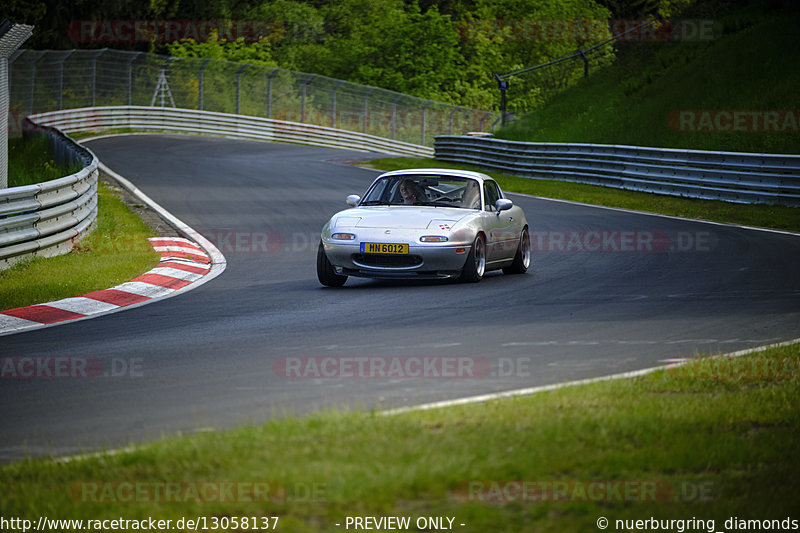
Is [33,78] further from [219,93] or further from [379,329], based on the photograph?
[379,329]

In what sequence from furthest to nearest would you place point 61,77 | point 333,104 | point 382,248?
point 333,104, point 61,77, point 382,248

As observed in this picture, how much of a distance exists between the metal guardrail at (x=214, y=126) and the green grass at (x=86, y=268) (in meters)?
27.2

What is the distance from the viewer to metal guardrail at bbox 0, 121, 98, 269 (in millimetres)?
12422

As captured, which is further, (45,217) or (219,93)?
(219,93)

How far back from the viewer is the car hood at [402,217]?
39.8ft

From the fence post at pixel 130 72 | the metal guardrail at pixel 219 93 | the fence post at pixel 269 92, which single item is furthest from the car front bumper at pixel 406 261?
the fence post at pixel 269 92

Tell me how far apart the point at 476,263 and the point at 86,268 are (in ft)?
15.2

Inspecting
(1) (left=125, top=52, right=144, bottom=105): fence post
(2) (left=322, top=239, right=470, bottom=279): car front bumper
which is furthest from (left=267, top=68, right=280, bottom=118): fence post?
(2) (left=322, top=239, right=470, bottom=279): car front bumper

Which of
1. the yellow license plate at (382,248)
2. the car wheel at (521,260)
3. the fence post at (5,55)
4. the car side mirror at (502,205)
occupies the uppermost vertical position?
the fence post at (5,55)

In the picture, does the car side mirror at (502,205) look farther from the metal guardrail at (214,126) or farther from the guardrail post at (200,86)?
the guardrail post at (200,86)

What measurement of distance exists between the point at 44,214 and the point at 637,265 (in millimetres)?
7482

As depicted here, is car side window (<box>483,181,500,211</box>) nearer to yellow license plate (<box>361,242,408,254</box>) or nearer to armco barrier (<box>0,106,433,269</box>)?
yellow license plate (<box>361,242,408,254</box>)

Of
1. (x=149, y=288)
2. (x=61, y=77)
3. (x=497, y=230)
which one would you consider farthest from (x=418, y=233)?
(x=61, y=77)

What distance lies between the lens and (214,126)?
4862 cm
